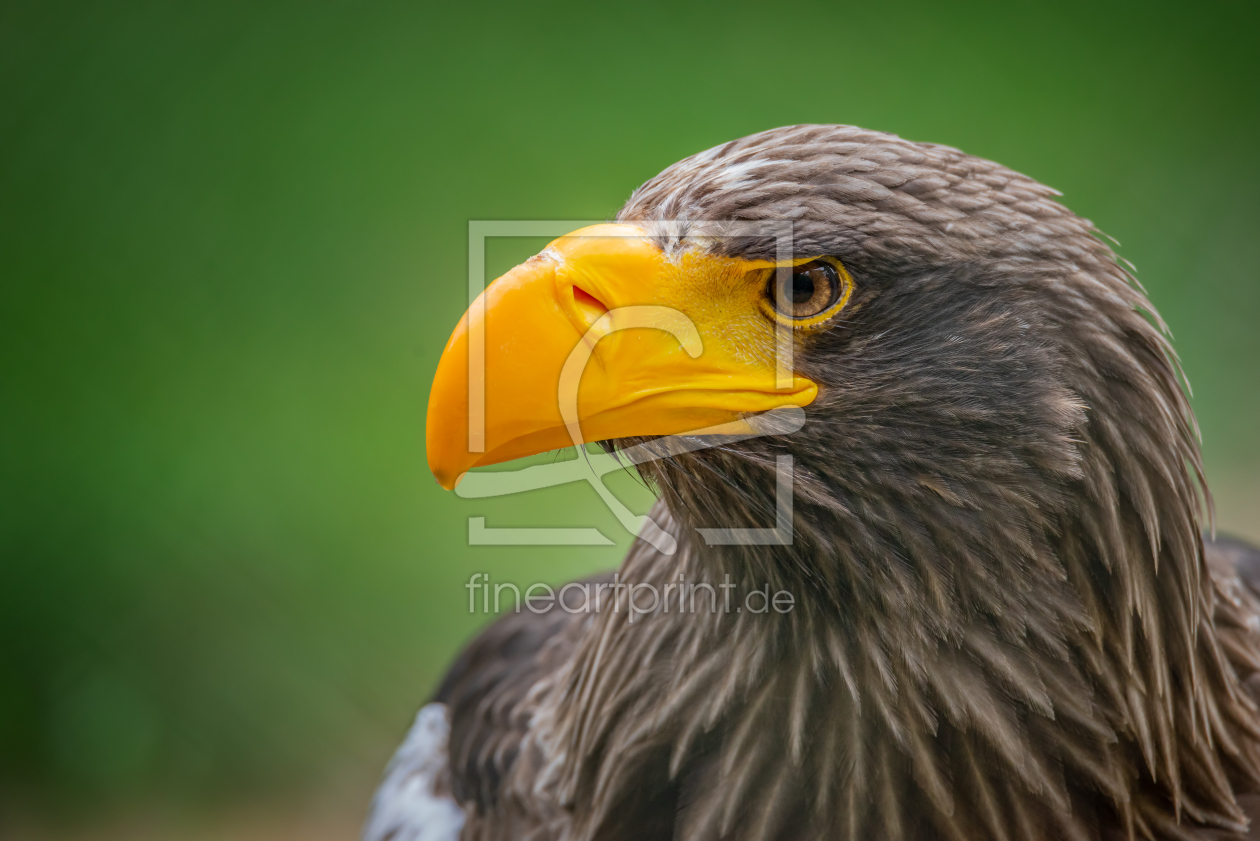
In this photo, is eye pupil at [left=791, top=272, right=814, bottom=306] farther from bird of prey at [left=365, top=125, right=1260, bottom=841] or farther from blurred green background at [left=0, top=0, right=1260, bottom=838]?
blurred green background at [left=0, top=0, right=1260, bottom=838]

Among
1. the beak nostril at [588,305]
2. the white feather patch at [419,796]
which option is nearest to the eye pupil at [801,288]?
the beak nostril at [588,305]

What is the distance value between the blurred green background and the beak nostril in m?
2.51

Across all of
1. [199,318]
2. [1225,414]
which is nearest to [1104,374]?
[1225,414]

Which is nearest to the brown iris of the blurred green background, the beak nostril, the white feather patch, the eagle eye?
the eagle eye

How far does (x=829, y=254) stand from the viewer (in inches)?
44.2

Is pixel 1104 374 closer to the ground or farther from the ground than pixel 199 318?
closer to the ground

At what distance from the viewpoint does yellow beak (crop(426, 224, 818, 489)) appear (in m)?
1.10

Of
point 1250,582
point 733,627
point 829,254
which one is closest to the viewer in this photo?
point 829,254

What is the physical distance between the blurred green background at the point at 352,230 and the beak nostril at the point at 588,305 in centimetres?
251

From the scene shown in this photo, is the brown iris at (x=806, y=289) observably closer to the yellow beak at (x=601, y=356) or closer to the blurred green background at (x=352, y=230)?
the yellow beak at (x=601, y=356)

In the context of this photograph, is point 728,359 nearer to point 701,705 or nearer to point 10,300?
point 701,705

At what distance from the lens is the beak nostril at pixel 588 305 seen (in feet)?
3.65

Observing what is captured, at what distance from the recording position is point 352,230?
4.09 meters

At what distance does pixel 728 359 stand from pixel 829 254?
0.55 feet
